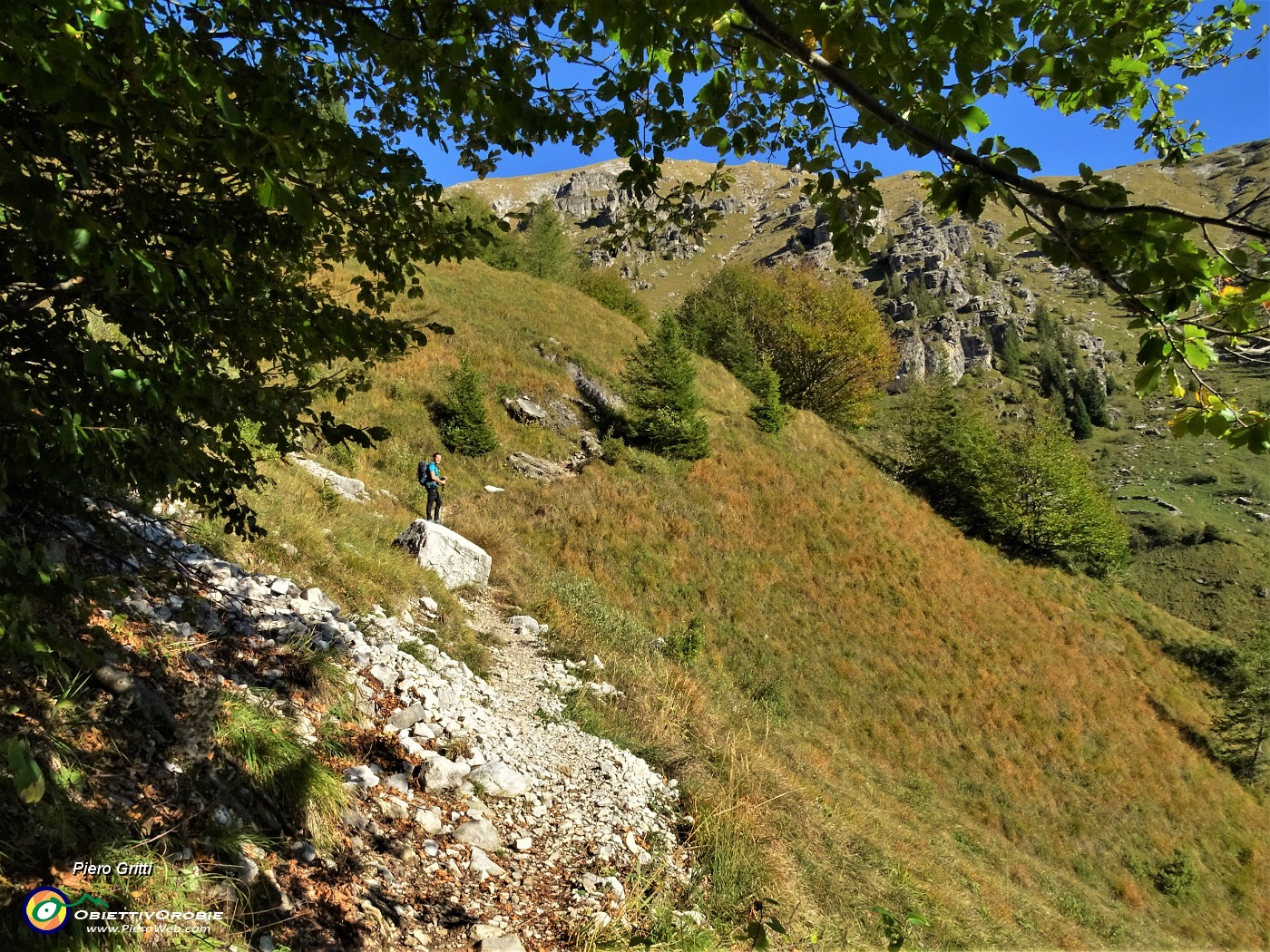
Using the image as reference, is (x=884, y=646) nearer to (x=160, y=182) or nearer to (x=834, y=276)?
(x=160, y=182)

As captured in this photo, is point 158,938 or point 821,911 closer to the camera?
point 158,938

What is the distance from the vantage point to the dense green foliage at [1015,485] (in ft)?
83.5

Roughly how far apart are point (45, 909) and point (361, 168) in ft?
9.47

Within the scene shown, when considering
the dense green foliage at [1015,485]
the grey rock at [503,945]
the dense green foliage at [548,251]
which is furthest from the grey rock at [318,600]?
the dense green foliage at [548,251]

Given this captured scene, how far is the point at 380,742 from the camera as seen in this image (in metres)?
4.41

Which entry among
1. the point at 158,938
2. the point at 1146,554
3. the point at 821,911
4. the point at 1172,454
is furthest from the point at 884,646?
the point at 1172,454

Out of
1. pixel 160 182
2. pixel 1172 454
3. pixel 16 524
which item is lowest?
pixel 16 524

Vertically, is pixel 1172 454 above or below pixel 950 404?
above

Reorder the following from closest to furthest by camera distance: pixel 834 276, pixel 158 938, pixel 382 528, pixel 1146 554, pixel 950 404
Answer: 1. pixel 158 938
2. pixel 382 528
3. pixel 950 404
4. pixel 834 276
5. pixel 1146 554

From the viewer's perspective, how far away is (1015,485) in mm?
26219

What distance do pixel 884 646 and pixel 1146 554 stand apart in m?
72.0

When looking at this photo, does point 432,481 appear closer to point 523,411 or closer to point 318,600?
point 318,600

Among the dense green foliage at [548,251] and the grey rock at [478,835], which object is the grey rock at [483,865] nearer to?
the grey rock at [478,835]

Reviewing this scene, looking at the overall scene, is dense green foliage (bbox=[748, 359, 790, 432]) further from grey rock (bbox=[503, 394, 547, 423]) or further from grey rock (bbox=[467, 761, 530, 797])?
grey rock (bbox=[467, 761, 530, 797])
